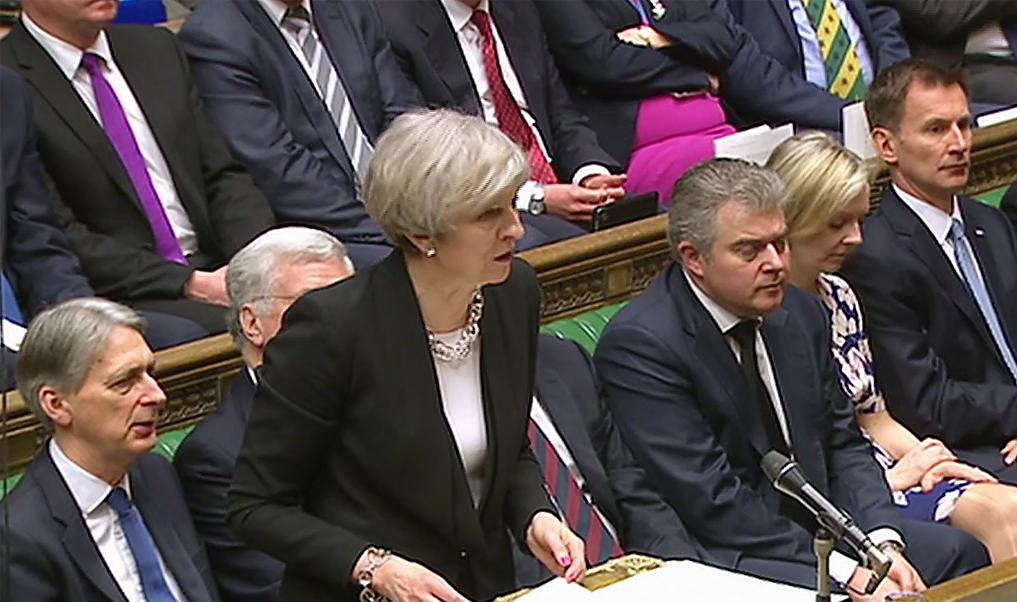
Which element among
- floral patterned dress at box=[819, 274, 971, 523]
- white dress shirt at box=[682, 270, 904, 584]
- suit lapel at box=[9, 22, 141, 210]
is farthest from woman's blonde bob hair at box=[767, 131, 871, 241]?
suit lapel at box=[9, 22, 141, 210]

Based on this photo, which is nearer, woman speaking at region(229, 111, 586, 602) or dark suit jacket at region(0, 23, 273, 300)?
woman speaking at region(229, 111, 586, 602)

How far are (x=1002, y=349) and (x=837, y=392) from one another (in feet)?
2.04

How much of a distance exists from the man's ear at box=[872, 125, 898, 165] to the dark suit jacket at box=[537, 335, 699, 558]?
0.97 m

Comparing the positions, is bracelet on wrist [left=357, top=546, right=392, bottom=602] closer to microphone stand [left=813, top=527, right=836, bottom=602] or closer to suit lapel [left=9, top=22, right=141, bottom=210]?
microphone stand [left=813, top=527, right=836, bottom=602]

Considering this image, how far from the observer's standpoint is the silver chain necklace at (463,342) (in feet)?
8.36

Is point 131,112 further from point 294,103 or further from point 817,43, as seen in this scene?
point 817,43

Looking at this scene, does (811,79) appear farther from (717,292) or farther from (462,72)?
(717,292)

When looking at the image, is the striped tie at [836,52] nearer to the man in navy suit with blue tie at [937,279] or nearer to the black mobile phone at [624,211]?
the man in navy suit with blue tie at [937,279]

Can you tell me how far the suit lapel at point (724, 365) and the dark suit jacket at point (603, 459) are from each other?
173 mm

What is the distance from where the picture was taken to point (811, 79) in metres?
4.98

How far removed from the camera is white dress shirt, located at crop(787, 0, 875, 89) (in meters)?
4.95

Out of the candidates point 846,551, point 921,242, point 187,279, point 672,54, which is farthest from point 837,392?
point 672,54

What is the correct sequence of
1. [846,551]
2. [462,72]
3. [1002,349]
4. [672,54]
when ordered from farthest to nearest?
1. [672,54]
2. [462,72]
3. [1002,349]
4. [846,551]

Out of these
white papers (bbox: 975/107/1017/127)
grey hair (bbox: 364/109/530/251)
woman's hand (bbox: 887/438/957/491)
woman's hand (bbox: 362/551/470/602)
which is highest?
grey hair (bbox: 364/109/530/251)
